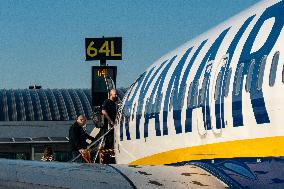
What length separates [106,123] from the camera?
23.6m

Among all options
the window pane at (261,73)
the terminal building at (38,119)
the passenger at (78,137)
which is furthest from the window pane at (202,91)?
the terminal building at (38,119)

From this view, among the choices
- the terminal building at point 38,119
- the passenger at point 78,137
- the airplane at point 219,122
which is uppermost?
the airplane at point 219,122

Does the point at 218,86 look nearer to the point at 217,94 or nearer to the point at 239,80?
the point at 217,94

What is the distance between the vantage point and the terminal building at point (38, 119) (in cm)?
6072

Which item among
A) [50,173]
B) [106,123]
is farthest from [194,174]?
[106,123]

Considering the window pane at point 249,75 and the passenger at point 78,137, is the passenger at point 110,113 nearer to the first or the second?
the passenger at point 78,137

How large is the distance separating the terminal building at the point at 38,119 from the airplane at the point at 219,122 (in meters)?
45.4

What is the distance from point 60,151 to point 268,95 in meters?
52.2

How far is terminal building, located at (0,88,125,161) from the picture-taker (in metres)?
60.7

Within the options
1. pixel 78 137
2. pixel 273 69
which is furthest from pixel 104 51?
pixel 273 69

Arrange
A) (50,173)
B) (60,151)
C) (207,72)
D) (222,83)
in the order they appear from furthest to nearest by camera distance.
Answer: (60,151)
(207,72)
(222,83)
(50,173)

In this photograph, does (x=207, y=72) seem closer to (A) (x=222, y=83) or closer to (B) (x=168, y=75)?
(A) (x=222, y=83)

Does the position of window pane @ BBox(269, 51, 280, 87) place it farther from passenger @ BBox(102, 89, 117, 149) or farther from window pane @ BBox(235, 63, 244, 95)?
passenger @ BBox(102, 89, 117, 149)

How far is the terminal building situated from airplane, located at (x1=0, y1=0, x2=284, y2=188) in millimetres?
45436
